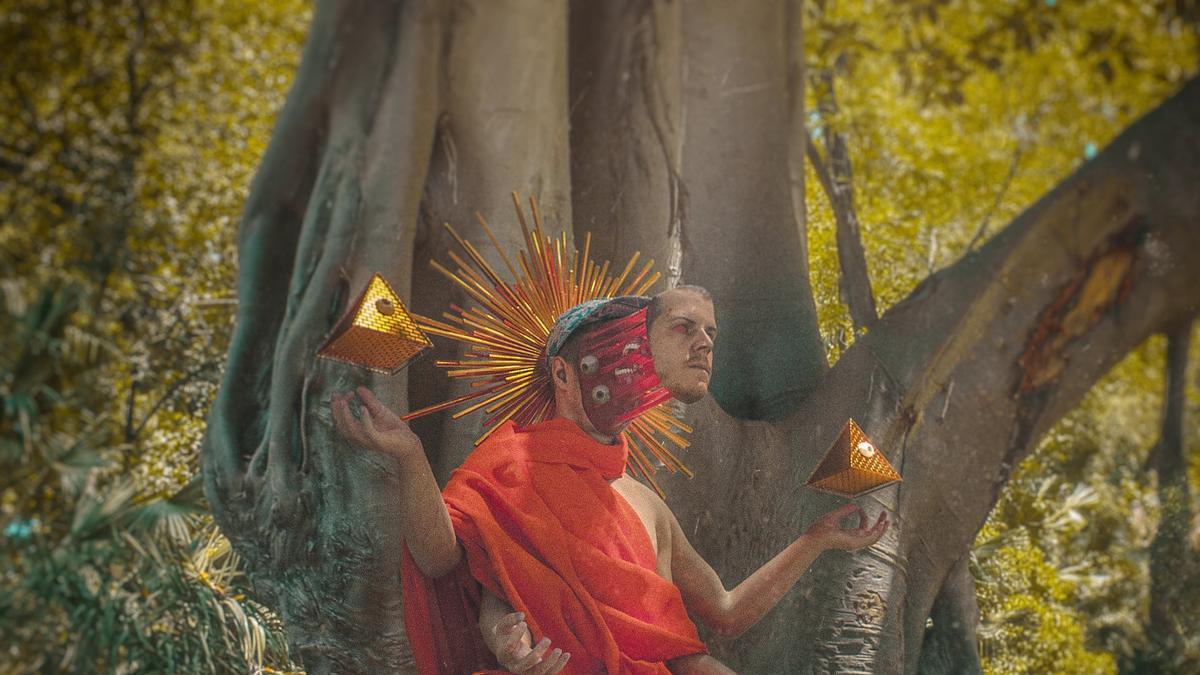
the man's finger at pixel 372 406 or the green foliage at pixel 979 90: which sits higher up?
the green foliage at pixel 979 90

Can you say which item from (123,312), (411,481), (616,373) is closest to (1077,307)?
(616,373)

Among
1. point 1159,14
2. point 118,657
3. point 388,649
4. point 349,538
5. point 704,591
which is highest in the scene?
point 1159,14

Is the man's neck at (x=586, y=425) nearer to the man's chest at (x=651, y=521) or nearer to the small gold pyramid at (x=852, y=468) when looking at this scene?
the man's chest at (x=651, y=521)

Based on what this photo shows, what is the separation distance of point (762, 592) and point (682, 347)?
0.59 meters

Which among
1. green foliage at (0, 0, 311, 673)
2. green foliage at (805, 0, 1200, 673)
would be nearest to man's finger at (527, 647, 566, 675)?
green foliage at (0, 0, 311, 673)

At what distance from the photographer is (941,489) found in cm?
289

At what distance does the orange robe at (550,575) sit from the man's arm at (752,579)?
0.09 metres

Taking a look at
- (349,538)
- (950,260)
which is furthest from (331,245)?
(950,260)

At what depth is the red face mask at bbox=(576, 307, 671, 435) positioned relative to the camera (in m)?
2.65

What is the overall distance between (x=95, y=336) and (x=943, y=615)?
8.72 feet

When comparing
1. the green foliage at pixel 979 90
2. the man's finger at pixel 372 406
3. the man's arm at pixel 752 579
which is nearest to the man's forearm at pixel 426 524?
the man's finger at pixel 372 406

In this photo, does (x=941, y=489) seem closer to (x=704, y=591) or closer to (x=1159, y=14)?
(x=704, y=591)

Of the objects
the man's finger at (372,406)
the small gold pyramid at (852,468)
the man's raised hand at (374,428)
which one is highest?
the small gold pyramid at (852,468)

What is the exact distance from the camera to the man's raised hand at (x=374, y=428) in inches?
83.7
